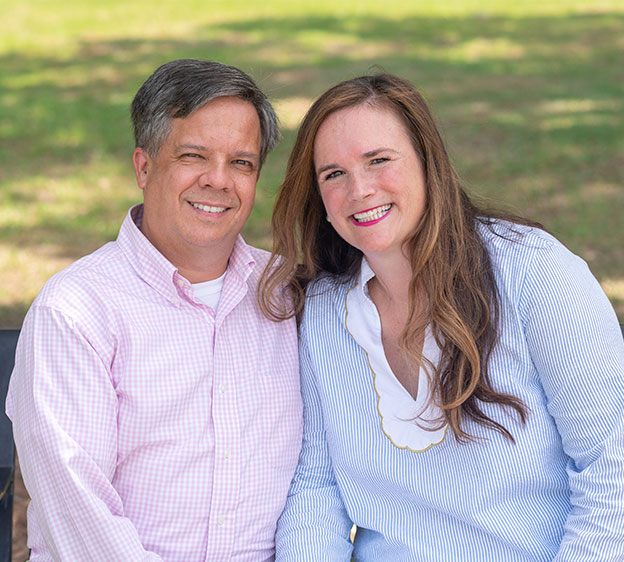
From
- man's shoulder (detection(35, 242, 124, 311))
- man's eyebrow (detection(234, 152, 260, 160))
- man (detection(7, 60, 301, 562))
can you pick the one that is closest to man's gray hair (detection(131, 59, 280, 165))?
man (detection(7, 60, 301, 562))

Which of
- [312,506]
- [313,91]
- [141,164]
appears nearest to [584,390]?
[312,506]

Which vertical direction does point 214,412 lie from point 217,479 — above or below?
above

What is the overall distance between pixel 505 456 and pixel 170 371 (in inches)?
40.3

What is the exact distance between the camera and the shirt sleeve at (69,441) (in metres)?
2.34

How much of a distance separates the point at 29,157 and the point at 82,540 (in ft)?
19.5

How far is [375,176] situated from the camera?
8.55 ft

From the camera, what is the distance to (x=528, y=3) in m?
14.9

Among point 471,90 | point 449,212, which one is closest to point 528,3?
point 471,90

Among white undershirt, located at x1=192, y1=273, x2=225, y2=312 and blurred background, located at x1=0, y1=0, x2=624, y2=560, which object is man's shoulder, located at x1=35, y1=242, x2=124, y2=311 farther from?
blurred background, located at x1=0, y1=0, x2=624, y2=560

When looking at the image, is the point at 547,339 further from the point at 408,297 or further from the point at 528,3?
the point at 528,3

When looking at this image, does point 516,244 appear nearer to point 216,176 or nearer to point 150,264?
point 216,176

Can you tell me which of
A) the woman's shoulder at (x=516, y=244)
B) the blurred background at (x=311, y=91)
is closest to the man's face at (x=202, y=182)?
the blurred background at (x=311, y=91)

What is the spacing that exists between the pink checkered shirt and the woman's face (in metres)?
0.47

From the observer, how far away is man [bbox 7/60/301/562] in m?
2.38
